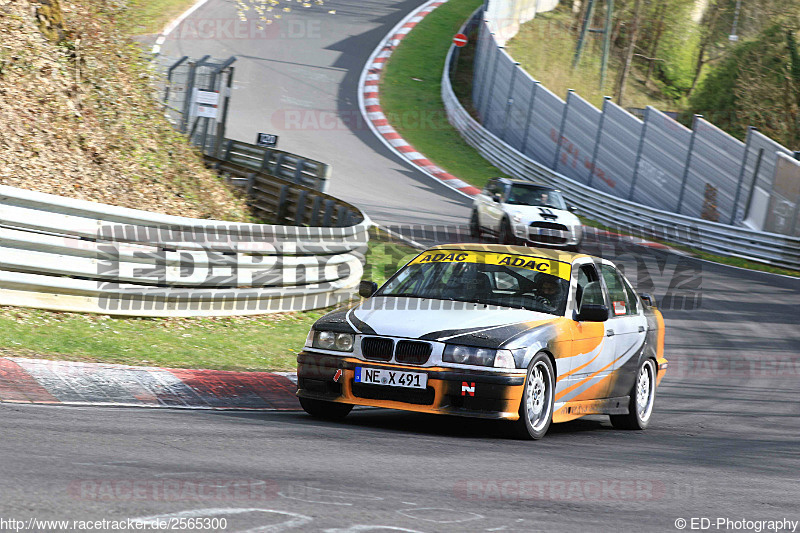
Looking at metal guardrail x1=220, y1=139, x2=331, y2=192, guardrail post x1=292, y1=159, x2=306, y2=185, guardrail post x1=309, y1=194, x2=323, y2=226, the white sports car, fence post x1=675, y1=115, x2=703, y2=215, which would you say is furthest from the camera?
fence post x1=675, y1=115, x2=703, y2=215

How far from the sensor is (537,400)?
7.27m

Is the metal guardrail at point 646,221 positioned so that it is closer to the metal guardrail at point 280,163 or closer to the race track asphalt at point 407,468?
the metal guardrail at point 280,163

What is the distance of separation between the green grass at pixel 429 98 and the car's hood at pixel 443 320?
2227cm

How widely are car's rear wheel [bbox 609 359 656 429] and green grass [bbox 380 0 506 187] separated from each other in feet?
68.1

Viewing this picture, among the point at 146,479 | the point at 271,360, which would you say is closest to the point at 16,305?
the point at 271,360

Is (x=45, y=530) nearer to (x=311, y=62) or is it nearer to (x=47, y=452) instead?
(x=47, y=452)

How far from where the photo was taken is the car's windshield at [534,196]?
20.7m

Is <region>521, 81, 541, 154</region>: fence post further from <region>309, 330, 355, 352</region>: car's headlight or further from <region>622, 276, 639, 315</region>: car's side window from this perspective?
<region>309, 330, 355, 352</region>: car's headlight

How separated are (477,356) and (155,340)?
388 centimetres

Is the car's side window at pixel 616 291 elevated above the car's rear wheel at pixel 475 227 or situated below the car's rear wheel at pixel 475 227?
above

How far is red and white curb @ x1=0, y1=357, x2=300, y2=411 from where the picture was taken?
23.2 feet

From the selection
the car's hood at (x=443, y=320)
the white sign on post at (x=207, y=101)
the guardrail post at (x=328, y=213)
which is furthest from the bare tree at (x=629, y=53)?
the car's hood at (x=443, y=320)

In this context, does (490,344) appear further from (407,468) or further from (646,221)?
(646,221)

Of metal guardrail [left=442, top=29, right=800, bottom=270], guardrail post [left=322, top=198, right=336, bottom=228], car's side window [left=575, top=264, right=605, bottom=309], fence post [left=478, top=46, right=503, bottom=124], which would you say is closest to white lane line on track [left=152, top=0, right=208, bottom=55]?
fence post [left=478, top=46, right=503, bottom=124]
